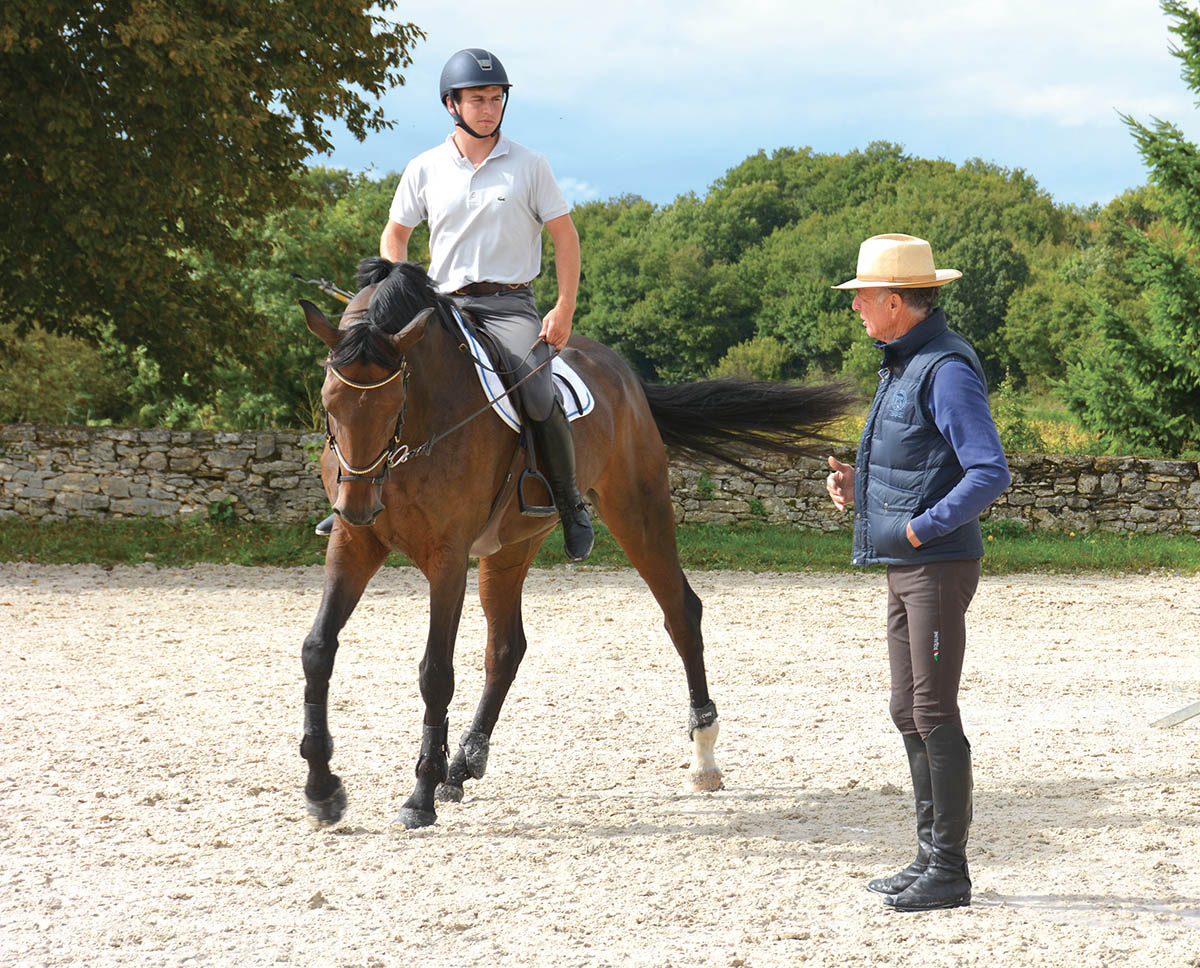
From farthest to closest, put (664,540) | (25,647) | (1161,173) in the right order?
(1161,173) < (25,647) < (664,540)

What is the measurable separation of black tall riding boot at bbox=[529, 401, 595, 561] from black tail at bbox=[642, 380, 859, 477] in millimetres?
1658

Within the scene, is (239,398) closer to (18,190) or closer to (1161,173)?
(18,190)

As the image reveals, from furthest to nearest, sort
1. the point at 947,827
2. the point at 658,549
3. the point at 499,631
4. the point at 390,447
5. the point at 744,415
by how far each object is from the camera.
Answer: the point at 744,415, the point at 658,549, the point at 499,631, the point at 390,447, the point at 947,827

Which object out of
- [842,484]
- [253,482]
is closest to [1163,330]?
[253,482]

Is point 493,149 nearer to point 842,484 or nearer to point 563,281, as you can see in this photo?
point 563,281

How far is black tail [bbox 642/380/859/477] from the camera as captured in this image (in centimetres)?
713

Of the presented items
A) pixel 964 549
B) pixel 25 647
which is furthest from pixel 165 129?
pixel 964 549

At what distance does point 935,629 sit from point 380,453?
217 centimetres

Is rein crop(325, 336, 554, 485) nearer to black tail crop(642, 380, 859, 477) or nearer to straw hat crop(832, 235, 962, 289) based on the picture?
straw hat crop(832, 235, 962, 289)

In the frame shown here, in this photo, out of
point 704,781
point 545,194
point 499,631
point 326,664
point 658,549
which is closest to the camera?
point 326,664

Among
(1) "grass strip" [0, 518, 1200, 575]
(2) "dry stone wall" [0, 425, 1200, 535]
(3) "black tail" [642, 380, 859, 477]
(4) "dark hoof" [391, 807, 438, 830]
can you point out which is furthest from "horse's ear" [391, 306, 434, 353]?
(2) "dry stone wall" [0, 425, 1200, 535]

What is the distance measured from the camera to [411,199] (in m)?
5.33

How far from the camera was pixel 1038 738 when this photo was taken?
6.44 meters

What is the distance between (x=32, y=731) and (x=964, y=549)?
5365mm
